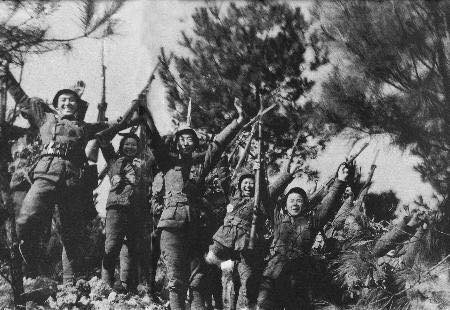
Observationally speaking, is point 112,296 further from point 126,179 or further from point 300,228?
point 300,228

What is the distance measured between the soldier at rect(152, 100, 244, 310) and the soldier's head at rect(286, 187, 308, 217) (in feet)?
2.81

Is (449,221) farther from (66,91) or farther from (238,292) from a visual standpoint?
(66,91)

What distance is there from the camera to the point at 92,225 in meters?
7.05

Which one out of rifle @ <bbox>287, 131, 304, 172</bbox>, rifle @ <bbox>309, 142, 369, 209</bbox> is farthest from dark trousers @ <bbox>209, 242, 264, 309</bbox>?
rifle @ <bbox>287, 131, 304, 172</bbox>

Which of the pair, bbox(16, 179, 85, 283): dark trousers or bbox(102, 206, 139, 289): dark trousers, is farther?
bbox(102, 206, 139, 289): dark trousers

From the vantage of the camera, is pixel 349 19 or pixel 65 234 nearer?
pixel 349 19

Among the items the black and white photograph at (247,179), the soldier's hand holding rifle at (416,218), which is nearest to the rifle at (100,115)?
the black and white photograph at (247,179)

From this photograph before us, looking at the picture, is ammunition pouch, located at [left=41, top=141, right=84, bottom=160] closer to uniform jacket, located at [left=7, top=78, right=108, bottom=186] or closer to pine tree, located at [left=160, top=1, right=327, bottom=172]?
uniform jacket, located at [left=7, top=78, right=108, bottom=186]

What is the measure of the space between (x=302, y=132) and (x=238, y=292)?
2362 mm

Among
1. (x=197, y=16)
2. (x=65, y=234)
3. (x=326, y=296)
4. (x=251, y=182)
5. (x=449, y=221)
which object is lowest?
(x=326, y=296)

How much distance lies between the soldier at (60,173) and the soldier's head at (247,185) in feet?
5.34

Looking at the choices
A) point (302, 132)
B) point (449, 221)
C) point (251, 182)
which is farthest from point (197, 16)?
point (449, 221)

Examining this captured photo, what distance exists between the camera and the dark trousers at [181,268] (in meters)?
4.55

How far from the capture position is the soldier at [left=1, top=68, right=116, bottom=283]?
5.09 meters
